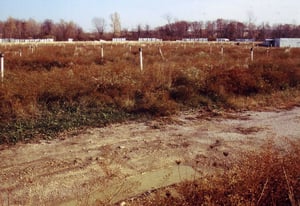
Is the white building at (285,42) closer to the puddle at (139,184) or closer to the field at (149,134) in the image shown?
the field at (149,134)

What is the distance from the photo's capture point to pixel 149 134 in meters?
7.14

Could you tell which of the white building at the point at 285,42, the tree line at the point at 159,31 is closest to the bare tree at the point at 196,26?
the tree line at the point at 159,31

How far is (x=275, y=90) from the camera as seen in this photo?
11.7 meters

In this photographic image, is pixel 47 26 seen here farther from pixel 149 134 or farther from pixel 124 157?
pixel 124 157

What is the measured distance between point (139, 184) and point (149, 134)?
8.02 ft

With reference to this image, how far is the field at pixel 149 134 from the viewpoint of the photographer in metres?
4.05

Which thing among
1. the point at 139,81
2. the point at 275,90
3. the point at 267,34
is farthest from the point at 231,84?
the point at 267,34

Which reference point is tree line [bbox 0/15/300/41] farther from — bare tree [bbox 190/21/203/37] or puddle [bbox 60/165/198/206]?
puddle [bbox 60/165/198/206]

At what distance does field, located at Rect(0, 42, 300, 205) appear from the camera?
4051mm

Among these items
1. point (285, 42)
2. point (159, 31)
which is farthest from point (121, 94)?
point (159, 31)

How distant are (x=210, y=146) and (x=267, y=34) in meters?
107

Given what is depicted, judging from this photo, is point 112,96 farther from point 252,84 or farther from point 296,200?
point 296,200

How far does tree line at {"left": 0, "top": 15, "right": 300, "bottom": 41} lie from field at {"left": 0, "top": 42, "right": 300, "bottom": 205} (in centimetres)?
8361

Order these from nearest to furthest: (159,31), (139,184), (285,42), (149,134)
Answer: (139,184), (149,134), (285,42), (159,31)
